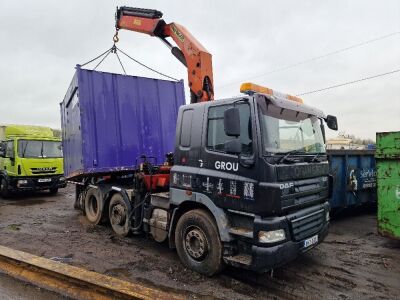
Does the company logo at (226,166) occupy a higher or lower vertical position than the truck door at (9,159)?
lower

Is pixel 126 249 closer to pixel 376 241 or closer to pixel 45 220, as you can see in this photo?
pixel 45 220

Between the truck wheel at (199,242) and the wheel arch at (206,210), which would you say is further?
the truck wheel at (199,242)

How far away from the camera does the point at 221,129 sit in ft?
14.9

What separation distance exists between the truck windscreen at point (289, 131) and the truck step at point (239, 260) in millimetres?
1315

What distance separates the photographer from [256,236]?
4000 mm

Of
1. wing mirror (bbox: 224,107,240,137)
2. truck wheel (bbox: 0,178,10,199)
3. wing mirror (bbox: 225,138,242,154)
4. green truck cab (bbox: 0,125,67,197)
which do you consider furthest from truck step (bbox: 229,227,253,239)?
truck wheel (bbox: 0,178,10,199)

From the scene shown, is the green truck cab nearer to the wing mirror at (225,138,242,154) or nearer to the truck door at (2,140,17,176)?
the truck door at (2,140,17,176)

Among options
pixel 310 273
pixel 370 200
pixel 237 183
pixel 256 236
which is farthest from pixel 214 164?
pixel 370 200

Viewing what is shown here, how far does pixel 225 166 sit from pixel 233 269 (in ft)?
5.12

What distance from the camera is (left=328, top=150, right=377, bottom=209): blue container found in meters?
7.76

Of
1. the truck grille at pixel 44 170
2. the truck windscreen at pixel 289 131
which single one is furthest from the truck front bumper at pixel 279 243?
the truck grille at pixel 44 170

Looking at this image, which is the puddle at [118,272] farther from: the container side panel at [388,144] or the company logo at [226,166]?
the container side panel at [388,144]

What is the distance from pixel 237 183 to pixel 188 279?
4.77ft

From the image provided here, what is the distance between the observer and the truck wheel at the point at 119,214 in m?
6.45
